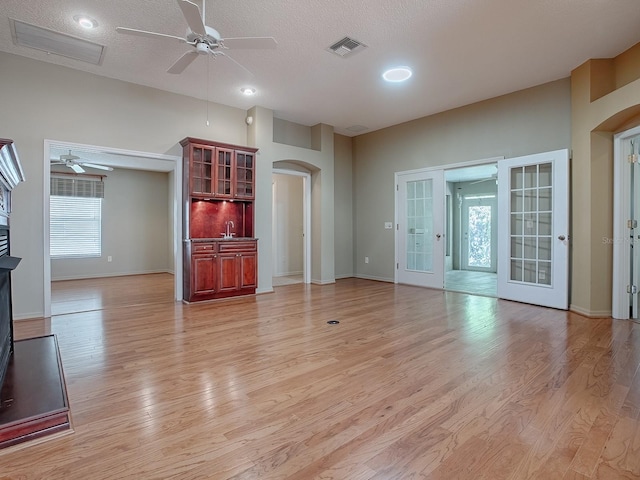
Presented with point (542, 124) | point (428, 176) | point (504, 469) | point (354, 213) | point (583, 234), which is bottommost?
point (504, 469)

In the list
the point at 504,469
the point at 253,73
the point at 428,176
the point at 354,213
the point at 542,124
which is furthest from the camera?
the point at 354,213

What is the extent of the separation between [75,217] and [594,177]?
9397mm

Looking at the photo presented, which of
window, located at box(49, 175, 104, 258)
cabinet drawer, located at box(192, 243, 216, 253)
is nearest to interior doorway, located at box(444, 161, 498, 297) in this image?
cabinet drawer, located at box(192, 243, 216, 253)

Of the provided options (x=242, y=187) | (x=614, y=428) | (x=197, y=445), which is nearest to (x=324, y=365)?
(x=197, y=445)

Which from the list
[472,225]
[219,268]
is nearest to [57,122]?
[219,268]

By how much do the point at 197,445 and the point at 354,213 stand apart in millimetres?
6134

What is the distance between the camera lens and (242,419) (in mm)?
1893

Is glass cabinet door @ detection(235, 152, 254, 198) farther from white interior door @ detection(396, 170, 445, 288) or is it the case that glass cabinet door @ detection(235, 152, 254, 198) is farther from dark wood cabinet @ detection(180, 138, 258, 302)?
white interior door @ detection(396, 170, 445, 288)

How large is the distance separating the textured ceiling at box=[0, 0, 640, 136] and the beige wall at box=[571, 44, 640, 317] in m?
0.27

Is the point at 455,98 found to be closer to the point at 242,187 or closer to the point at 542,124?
the point at 542,124

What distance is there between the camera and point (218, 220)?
18.1 feet

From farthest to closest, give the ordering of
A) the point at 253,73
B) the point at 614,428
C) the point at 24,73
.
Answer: the point at 253,73
the point at 24,73
the point at 614,428

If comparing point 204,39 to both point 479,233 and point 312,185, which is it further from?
point 479,233

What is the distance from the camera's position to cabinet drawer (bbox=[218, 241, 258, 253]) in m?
5.06
